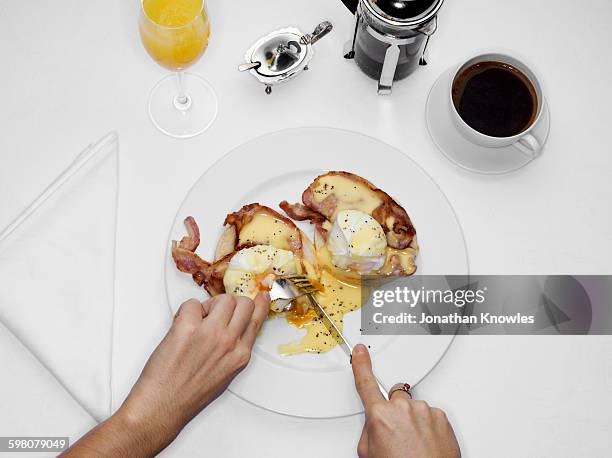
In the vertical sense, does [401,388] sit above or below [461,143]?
below

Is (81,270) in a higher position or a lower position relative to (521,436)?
higher

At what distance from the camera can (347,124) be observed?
4.78ft

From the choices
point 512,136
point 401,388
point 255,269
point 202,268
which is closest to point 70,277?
point 202,268

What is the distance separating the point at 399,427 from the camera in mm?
1191

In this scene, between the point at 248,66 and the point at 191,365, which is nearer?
the point at 191,365

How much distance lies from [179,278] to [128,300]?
0.14 m

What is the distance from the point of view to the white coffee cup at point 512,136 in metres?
1.29

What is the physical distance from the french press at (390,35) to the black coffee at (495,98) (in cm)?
13

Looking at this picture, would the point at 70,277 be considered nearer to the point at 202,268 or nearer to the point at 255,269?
the point at 202,268

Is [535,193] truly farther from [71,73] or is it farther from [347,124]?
[71,73]

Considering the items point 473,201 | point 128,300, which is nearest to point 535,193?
point 473,201

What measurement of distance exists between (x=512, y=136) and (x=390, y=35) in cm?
33

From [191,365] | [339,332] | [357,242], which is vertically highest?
[357,242]

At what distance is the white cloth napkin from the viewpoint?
1.32 metres
